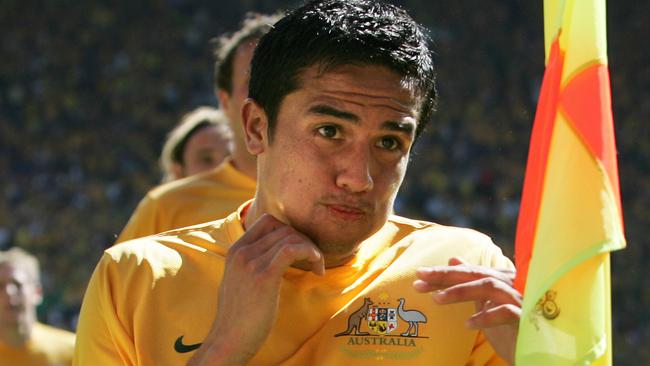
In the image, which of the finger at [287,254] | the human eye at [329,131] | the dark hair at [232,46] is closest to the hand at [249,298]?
the finger at [287,254]

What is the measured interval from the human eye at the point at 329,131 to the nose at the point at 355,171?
0.15 ft

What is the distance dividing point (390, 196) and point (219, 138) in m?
3.74

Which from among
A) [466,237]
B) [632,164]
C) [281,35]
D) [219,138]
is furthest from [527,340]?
[632,164]

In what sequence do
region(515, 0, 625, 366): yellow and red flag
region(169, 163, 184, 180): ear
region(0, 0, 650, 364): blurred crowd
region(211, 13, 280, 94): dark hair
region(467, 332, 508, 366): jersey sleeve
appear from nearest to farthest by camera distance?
region(515, 0, 625, 366): yellow and red flag
region(467, 332, 508, 366): jersey sleeve
region(211, 13, 280, 94): dark hair
region(169, 163, 184, 180): ear
region(0, 0, 650, 364): blurred crowd

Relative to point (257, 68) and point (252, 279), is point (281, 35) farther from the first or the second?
point (252, 279)

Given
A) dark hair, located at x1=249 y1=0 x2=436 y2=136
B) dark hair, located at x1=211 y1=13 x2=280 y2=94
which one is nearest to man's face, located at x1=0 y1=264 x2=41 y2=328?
dark hair, located at x1=211 y1=13 x2=280 y2=94

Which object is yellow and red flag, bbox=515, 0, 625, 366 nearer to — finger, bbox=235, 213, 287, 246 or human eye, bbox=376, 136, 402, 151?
human eye, bbox=376, 136, 402, 151

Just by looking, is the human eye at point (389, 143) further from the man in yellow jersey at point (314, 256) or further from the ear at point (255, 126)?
the ear at point (255, 126)

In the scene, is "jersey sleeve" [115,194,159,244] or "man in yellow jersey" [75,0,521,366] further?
"jersey sleeve" [115,194,159,244]

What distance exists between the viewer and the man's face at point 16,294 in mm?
7195

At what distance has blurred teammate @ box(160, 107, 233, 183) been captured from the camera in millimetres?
6086

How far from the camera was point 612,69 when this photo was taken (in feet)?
46.2

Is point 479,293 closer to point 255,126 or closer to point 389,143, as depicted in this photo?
point 389,143

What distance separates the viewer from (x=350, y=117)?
239cm
